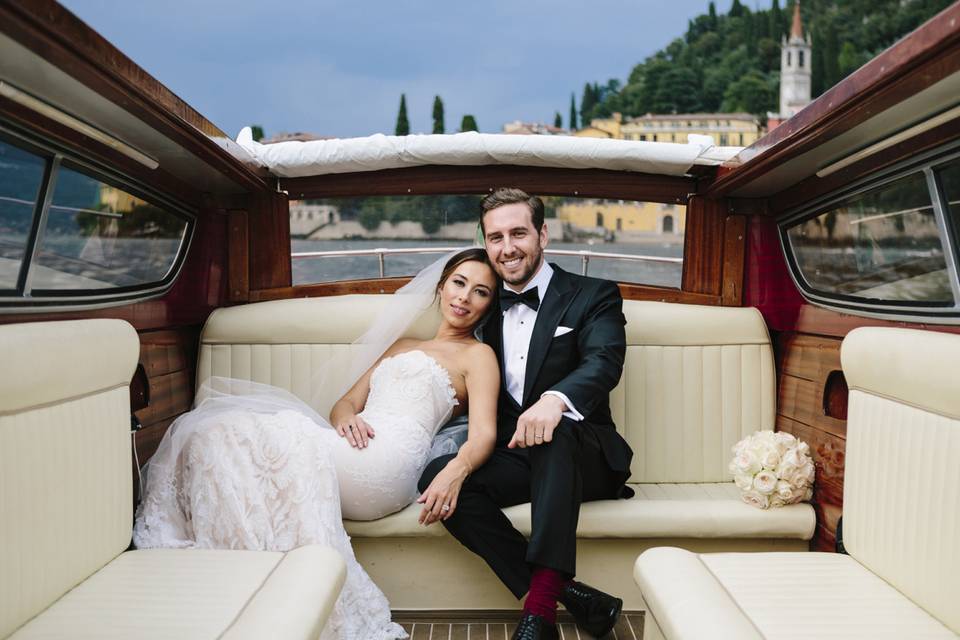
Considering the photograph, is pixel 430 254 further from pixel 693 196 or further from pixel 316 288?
pixel 693 196

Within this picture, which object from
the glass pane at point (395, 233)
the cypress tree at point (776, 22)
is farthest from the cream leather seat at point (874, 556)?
the cypress tree at point (776, 22)

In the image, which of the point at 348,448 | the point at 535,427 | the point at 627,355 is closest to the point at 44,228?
the point at 348,448

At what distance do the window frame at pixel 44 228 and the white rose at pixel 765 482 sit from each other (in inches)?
89.6

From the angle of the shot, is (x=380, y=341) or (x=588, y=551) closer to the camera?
(x=588, y=551)

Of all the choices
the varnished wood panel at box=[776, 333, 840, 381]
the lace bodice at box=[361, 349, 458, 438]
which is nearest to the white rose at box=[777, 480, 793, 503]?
the varnished wood panel at box=[776, 333, 840, 381]

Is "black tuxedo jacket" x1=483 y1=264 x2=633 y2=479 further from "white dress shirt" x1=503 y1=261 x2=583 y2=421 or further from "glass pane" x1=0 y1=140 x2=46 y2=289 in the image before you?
"glass pane" x1=0 y1=140 x2=46 y2=289

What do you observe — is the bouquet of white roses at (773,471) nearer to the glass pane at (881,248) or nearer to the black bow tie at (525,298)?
the glass pane at (881,248)

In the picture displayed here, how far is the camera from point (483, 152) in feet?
10.0

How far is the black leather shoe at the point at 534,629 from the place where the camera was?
6.96ft

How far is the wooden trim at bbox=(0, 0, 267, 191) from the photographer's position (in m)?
1.43

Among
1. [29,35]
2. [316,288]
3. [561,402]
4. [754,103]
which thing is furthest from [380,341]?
[754,103]

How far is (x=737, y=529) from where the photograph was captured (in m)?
2.56

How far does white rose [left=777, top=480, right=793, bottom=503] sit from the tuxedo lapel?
36.0 inches

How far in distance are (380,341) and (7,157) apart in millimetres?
1437
